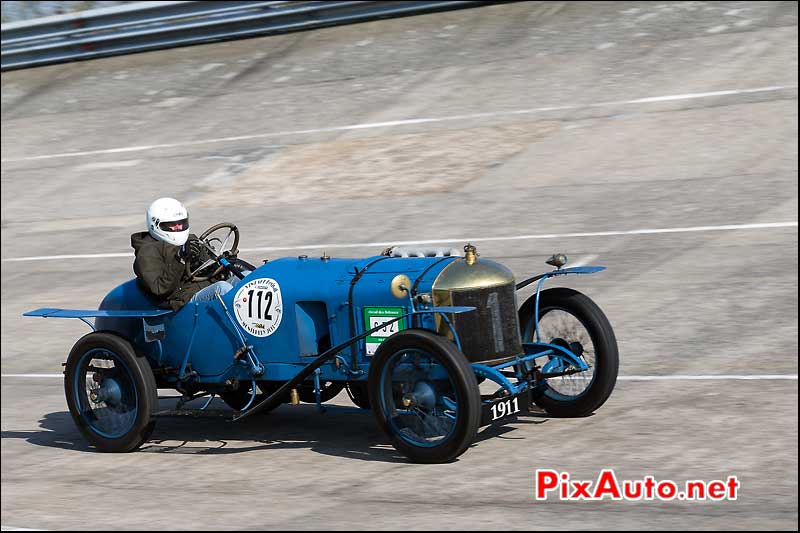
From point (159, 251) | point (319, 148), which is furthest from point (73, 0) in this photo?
point (159, 251)

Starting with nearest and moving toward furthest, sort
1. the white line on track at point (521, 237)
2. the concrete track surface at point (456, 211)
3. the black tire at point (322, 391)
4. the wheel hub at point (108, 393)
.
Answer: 1. the concrete track surface at point (456, 211)
2. the black tire at point (322, 391)
3. the wheel hub at point (108, 393)
4. the white line on track at point (521, 237)

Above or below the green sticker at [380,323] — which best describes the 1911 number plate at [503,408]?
below

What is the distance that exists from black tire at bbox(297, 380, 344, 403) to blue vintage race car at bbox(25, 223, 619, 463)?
0.02 metres

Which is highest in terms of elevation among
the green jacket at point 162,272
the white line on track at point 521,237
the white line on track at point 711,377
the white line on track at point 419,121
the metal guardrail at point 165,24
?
the metal guardrail at point 165,24

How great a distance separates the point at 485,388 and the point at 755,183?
227 inches

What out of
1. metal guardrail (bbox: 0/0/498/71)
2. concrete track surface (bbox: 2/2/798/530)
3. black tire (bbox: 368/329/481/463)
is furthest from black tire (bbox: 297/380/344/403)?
metal guardrail (bbox: 0/0/498/71)

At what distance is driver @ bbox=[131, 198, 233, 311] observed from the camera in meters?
8.55

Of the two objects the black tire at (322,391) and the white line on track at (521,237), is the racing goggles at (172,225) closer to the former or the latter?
the black tire at (322,391)

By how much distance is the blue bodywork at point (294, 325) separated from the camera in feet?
24.9

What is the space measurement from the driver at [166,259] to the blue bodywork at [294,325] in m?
0.11

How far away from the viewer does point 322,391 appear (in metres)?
8.25

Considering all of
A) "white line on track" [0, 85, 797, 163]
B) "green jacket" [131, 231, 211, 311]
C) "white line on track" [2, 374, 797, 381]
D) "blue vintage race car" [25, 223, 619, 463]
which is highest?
"white line on track" [0, 85, 797, 163]

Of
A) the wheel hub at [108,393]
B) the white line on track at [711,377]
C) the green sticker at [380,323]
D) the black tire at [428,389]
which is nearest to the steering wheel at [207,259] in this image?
the wheel hub at [108,393]

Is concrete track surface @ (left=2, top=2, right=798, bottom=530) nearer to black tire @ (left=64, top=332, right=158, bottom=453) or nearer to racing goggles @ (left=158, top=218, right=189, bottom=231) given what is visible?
black tire @ (left=64, top=332, right=158, bottom=453)
